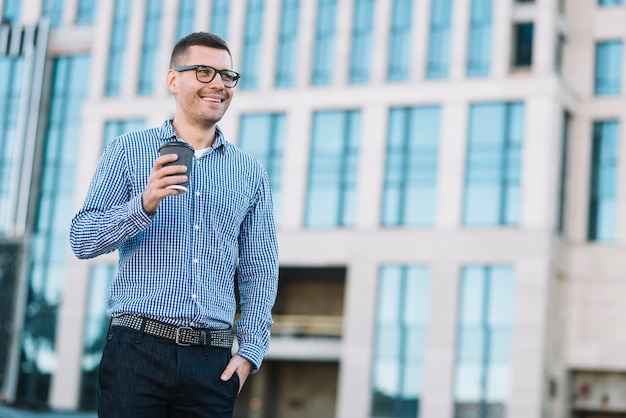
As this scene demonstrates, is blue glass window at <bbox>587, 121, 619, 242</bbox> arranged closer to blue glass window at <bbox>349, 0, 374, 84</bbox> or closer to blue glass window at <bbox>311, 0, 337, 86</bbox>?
blue glass window at <bbox>349, 0, 374, 84</bbox>

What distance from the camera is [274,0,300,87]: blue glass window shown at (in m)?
50.1

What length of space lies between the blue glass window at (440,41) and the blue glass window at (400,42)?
0.91 metres

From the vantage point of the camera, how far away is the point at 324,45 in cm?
4953

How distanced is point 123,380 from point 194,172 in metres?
0.81

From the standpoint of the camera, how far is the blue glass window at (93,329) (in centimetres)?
5116

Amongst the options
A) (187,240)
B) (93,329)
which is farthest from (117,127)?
(187,240)

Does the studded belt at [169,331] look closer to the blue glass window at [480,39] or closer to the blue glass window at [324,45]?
the blue glass window at [480,39]

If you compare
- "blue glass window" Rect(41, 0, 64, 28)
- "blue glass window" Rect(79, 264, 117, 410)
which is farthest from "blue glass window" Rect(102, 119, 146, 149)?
"blue glass window" Rect(41, 0, 64, 28)

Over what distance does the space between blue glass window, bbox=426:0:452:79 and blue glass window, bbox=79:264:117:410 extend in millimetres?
15003

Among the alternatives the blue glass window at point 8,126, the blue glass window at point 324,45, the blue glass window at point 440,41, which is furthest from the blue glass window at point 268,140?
the blue glass window at point 8,126

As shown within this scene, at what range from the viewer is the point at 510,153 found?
45.7 meters

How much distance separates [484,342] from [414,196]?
5921 millimetres

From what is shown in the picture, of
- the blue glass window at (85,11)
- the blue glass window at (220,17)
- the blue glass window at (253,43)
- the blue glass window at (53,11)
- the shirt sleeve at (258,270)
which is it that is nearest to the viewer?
the shirt sleeve at (258,270)

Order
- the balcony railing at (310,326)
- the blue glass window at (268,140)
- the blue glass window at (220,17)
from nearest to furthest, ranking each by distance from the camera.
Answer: the blue glass window at (268,140) < the balcony railing at (310,326) < the blue glass window at (220,17)
